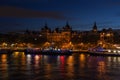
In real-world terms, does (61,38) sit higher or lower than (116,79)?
higher

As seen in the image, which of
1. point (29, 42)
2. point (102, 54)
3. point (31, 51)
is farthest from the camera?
point (29, 42)

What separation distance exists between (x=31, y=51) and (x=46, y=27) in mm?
86744

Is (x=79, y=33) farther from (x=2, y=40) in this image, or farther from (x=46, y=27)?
(x=2, y=40)

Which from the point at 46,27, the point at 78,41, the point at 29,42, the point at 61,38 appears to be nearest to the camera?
the point at 78,41

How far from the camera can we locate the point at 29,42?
504ft

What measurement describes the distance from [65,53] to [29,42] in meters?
64.9

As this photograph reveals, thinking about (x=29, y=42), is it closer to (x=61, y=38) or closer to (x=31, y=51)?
(x=61, y=38)

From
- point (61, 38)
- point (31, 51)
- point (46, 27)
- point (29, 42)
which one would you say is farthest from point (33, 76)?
point (46, 27)

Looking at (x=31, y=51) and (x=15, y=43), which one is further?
(x=15, y=43)

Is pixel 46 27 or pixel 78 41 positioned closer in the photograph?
pixel 78 41

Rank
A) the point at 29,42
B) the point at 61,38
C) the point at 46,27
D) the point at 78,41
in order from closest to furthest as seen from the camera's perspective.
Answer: the point at 78,41 < the point at 29,42 < the point at 61,38 < the point at 46,27

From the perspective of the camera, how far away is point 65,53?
297 ft

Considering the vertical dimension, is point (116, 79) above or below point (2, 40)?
below

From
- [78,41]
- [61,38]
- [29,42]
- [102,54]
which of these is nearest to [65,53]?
[102,54]
